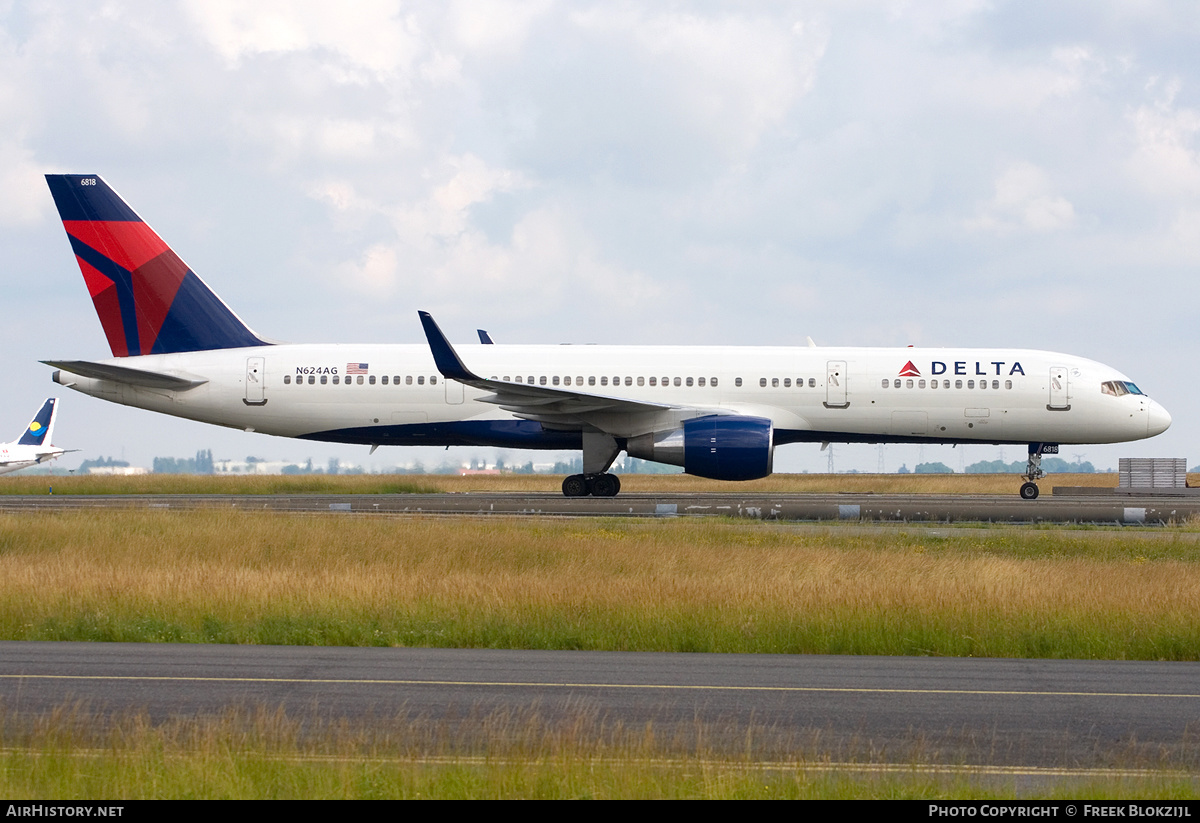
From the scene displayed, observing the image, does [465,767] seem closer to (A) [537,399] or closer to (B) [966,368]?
(A) [537,399]

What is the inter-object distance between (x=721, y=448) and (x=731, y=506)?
4.74 ft

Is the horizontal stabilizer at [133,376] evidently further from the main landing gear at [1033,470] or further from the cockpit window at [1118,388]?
the cockpit window at [1118,388]

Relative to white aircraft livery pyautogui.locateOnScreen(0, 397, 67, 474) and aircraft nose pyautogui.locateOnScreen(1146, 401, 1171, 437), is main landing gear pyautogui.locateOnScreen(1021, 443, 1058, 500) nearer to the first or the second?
aircraft nose pyautogui.locateOnScreen(1146, 401, 1171, 437)

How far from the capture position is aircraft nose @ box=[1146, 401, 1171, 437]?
32.0m

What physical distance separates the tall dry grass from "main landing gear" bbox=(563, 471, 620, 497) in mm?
10576

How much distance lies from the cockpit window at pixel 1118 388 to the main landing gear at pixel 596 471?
44.3ft

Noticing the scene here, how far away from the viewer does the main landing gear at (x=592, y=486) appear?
3105 cm

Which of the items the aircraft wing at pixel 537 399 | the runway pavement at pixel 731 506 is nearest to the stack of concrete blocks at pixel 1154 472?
the runway pavement at pixel 731 506

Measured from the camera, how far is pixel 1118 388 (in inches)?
1251

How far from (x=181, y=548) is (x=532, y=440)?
46.2 ft

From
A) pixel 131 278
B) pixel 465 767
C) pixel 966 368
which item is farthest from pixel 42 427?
pixel 465 767

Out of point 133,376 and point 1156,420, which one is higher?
point 133,376
